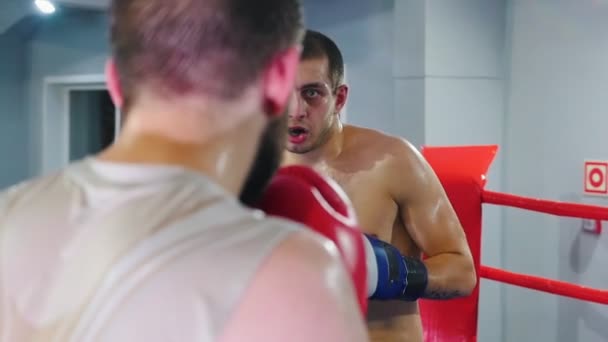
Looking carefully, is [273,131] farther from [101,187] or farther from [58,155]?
[58,155]

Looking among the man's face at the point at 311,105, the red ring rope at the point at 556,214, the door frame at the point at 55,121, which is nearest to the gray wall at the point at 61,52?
the door frame at the point at 55,121

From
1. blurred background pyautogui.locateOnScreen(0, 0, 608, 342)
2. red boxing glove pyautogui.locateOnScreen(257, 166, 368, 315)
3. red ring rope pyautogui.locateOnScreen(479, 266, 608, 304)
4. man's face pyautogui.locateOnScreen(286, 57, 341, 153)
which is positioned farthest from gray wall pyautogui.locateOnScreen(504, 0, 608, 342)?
red boxing glove pyautogui.locateOnScreen(257, 166, 368, 315)

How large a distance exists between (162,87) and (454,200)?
4.89 ft

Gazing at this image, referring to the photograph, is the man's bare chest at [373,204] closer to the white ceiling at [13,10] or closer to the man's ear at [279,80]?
the man's ear at [279,80]

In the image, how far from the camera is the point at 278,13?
58 cm

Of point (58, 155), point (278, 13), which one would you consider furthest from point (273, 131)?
point (58, 155)

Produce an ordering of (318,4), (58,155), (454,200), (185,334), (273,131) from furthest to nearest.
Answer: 1. (58,155)
2. (318,4)
3. (454,200)
4. (273,131)
5. (185,334)

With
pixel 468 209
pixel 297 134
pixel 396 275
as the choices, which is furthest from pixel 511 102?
pixel 396 275

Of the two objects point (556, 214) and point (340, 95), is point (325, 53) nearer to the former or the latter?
point (340, 95)

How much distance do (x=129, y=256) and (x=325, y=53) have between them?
3.43 ft

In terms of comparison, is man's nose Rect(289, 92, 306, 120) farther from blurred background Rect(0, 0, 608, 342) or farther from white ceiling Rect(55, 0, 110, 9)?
white ceiling Rect(55, 0, 110, 9)

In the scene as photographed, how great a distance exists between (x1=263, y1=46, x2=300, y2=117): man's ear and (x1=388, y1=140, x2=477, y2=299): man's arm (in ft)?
2.82

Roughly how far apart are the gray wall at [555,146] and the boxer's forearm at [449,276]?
1.16 meters

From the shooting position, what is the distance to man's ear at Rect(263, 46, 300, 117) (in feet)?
1.89
